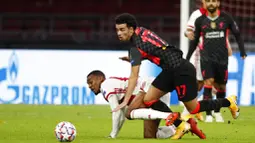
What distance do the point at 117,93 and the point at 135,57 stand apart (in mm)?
751

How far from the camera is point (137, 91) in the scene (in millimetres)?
10031

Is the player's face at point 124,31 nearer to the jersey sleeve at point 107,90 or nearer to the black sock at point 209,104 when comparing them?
the jersey sleeve at point 107,90

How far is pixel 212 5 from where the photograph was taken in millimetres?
12484

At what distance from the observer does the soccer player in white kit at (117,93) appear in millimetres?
9695

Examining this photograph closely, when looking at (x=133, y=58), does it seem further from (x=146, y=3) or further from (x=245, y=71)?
(x=146, y=3)

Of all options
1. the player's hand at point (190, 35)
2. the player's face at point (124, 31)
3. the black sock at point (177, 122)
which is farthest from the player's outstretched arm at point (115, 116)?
the player's hand at point (190, 35)

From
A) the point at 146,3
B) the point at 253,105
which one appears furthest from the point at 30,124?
the point at 146,3

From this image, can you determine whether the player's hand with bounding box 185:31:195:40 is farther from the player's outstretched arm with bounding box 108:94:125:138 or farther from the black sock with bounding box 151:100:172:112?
the player's outstretched arm with bounding box 108:94:125:138

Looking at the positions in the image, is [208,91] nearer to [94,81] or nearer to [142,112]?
[94,81]

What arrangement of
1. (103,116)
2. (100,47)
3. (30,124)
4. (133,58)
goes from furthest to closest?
(100,47) < (103,116) < (30,124) < (133,58)

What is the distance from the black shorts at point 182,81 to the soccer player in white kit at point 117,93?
0.34 metres

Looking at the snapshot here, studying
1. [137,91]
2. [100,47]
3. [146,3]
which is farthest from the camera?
[146,3]

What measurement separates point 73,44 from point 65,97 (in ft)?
15.2

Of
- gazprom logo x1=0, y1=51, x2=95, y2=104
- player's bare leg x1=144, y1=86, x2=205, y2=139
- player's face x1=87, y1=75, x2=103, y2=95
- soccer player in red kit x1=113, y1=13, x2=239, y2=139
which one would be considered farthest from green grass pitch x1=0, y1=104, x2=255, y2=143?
gazprom logo x1=0, y1=51, x2=95, y2=104
